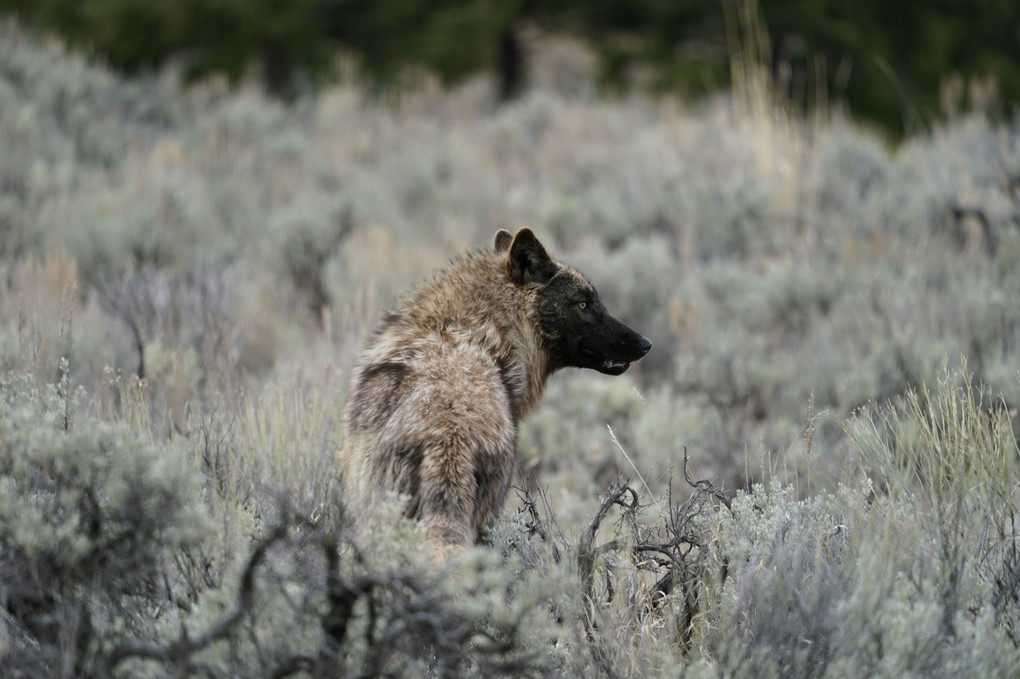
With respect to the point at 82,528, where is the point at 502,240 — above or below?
above

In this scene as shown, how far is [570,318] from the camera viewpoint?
4.37m

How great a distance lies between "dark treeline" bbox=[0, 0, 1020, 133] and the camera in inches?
626

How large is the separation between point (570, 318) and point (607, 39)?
628 inches

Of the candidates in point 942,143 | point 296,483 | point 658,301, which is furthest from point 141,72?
point 296,483

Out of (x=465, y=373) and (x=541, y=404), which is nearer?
(x=465, y=373)

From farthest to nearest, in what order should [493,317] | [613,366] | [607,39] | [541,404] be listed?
[607,39] → [541,404] → [613,366] → [493,317]

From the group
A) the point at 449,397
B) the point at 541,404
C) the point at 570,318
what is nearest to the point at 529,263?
the point at 570,318

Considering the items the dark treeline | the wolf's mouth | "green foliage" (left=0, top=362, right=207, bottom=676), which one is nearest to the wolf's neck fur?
the wolf's mouth

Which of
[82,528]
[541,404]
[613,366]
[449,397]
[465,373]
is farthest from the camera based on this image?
[541,404]

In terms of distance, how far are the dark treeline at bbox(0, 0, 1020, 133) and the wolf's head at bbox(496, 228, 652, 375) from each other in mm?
12613

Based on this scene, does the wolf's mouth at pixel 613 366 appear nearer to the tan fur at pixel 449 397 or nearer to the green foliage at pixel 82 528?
the tan fur at pixel 449 397

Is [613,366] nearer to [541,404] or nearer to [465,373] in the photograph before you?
[465,373]

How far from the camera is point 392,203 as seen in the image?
11.3 m

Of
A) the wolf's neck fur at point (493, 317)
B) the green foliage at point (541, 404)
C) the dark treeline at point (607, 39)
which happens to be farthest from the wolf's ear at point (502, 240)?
the dark treeline at point (607, 39)
